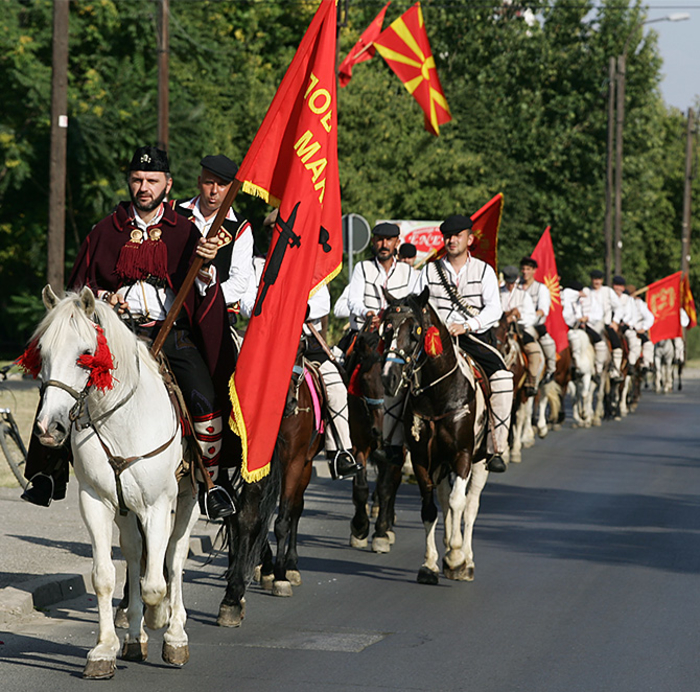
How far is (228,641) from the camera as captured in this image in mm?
7883

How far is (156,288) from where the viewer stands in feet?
24.1

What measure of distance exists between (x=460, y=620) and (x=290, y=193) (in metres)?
2.86

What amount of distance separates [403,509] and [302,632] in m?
5.90

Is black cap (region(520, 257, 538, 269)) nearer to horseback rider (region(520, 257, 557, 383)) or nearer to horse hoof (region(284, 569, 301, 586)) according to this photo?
horseback rider (region(520, 257, 557, 383))

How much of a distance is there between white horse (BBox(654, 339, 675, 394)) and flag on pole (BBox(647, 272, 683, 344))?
2865 millimetres

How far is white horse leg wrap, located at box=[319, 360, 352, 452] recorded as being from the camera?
34.9 ft

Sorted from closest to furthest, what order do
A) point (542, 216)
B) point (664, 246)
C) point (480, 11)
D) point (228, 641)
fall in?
point (228, 641) → point (542, 216) → point (480, 11) → point (664, 246)

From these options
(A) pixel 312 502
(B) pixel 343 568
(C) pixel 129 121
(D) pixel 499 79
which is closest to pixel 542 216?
(D) pixel 499 79

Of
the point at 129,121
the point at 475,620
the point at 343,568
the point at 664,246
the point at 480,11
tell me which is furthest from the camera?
the point at 664,246

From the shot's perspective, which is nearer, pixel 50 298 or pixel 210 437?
pixel 50 298

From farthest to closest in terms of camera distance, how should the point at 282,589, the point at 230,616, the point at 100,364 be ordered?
the point at 282,589 < the point at 230,616 < the point at 100,364

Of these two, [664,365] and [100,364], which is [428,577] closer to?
[100,364]

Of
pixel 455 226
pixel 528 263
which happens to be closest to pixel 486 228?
pixel 455 226

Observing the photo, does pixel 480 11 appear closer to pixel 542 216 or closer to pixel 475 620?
pixel 542 216
